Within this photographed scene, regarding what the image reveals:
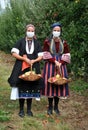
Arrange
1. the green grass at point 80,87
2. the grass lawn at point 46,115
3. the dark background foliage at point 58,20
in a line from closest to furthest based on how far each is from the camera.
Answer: the grass lawn at point 46,115, the green grass at point 80,87, the dark background foliage at point 58,20

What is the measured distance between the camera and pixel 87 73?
11.6 meters

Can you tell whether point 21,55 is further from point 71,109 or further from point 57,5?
point 57,5

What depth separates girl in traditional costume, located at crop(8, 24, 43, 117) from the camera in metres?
7.98

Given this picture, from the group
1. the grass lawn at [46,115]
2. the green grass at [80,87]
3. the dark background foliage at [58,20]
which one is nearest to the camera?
the grass lawn at [46,115]

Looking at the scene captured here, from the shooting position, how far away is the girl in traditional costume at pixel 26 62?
798cm

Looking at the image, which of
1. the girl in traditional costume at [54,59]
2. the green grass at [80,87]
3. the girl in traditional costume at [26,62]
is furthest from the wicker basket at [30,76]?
the green grass at [80,87]

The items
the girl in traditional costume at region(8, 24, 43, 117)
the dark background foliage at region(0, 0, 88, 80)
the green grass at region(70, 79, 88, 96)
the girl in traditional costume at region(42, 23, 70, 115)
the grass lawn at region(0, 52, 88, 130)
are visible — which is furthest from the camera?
the dark background foliage at region(0, 0, 88, 80)

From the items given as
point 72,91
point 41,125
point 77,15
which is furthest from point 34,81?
point 77,15

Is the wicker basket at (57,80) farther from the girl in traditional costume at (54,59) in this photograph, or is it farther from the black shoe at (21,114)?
the black shoe at (21,114)

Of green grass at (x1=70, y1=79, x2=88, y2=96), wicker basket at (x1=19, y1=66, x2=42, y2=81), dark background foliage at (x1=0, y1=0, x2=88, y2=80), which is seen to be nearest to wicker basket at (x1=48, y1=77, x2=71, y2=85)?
wicker basket at (x1=19, y1=66, x2=42, y2=81)

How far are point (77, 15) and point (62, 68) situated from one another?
173 inches

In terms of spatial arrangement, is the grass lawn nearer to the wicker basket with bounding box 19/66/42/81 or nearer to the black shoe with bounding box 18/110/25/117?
the black shoe with bounding box 18/110/25/117

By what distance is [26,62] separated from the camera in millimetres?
7961

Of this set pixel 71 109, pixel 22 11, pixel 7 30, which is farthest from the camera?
pixel 7 30
